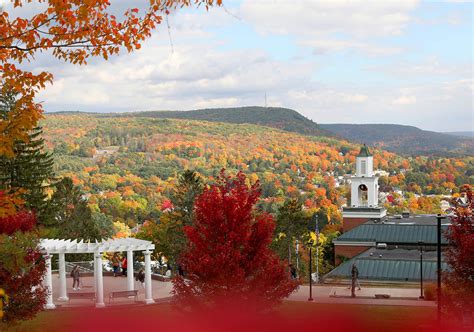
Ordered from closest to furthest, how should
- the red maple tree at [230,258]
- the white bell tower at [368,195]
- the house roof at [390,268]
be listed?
the red maple tree at [230,258], the house roof at [390,268], the white bell tower at [368,195]

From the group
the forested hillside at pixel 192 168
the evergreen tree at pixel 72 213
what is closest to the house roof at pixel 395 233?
the evergreen tree at pixel 72 213

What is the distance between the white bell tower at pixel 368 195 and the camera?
5312 centimetres

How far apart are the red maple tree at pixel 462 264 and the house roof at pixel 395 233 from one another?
83.3ft

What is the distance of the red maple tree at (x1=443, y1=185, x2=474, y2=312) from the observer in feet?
56.8

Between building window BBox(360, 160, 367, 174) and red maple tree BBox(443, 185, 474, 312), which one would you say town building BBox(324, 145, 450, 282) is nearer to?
building window BBox(360, 160, 367, 174)

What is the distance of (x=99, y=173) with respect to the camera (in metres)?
170

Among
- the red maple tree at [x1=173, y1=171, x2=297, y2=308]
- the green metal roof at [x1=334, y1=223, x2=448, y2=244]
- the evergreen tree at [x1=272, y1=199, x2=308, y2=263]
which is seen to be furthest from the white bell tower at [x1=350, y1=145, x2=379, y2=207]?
the red maple tree at [x1=173, y1=171, x2=297, y2=308]

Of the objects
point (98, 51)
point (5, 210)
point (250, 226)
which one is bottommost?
point (250, 226)

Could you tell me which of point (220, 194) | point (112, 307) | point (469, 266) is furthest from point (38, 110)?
point (112, 307)

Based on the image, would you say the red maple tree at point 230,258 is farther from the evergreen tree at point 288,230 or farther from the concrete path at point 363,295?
the evergreen tree at point 288,230

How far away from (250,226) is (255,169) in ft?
557

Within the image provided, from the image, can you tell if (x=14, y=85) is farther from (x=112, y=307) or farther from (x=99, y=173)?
(x=99, y=173)

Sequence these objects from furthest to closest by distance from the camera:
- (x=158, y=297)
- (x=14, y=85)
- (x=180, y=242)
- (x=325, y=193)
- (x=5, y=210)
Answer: (x=325, y=193)
(x=180, y=242)
(x=158, y=297)
(x=5, y=210)
(x=14, y=85)

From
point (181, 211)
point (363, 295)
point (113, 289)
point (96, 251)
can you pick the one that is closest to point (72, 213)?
point (181, 211)
